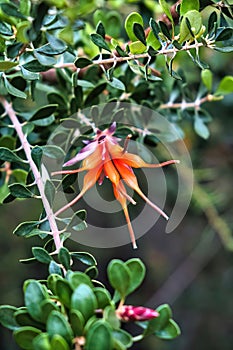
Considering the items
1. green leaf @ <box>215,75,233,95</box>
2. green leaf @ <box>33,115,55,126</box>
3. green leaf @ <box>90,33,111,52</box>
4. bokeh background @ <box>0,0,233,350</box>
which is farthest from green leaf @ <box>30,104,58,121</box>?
bokeh background @ <box>0,0,233,350</box>

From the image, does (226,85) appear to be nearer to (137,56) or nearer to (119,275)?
(137,56)

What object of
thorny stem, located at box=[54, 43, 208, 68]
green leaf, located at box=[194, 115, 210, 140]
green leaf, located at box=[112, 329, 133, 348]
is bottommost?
green leaf, located at box=[194, 115, 210, 140]

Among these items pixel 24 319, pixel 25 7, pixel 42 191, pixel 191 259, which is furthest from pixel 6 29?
pixel 191 259

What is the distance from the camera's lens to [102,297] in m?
0.39

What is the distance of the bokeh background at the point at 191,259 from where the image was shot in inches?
50.8

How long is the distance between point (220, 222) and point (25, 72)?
69cm

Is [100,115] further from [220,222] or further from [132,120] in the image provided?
[220,222]

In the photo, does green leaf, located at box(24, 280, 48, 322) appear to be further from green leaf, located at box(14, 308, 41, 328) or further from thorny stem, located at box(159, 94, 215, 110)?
thorny stem, located at box(159, 94, 215, 110)

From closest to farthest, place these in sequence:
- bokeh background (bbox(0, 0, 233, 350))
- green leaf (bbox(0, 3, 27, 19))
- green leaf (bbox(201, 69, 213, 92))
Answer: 1. green leaf (bbox(0, 3, 27, 19))
2. green leaf (bbox(201, 69, 213, 92))
3. bokeh background (bbox(0, 0, 233, 350))

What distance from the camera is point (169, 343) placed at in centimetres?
166

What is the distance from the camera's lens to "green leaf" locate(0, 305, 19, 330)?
0.41m

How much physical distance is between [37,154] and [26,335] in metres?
0.19

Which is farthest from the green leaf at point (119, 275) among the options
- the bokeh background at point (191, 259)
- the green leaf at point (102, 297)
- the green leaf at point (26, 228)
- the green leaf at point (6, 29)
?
the bokeh background at point (191, 259)

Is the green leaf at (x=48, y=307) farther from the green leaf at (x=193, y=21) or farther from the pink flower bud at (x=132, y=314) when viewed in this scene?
the green leaf at (x=193, y=21)
